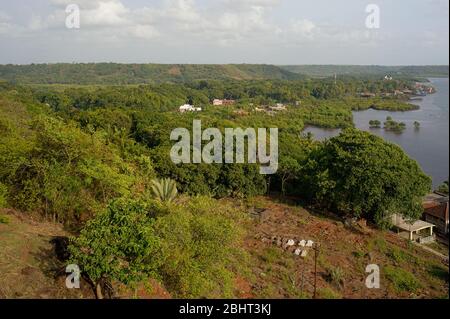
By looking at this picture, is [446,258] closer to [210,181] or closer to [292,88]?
[210,181]

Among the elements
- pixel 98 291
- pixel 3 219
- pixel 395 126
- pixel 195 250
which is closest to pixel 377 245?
pixel 195 250

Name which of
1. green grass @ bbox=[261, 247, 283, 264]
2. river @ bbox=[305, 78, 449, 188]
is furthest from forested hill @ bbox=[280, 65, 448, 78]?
green grass @ bbox=[261, 247, 283, 264]

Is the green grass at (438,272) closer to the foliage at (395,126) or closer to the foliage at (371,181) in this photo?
the foliage at (371,181)

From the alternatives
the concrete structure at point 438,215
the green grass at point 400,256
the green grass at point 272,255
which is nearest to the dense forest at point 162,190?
the green grass at point 272,255

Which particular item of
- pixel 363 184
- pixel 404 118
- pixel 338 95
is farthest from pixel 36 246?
pixel 338 95

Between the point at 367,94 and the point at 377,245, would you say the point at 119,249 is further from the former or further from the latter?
the point at 367,94

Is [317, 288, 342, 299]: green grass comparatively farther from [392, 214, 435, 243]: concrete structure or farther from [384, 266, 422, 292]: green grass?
[392, 214, 435, 243]: concrete structure
